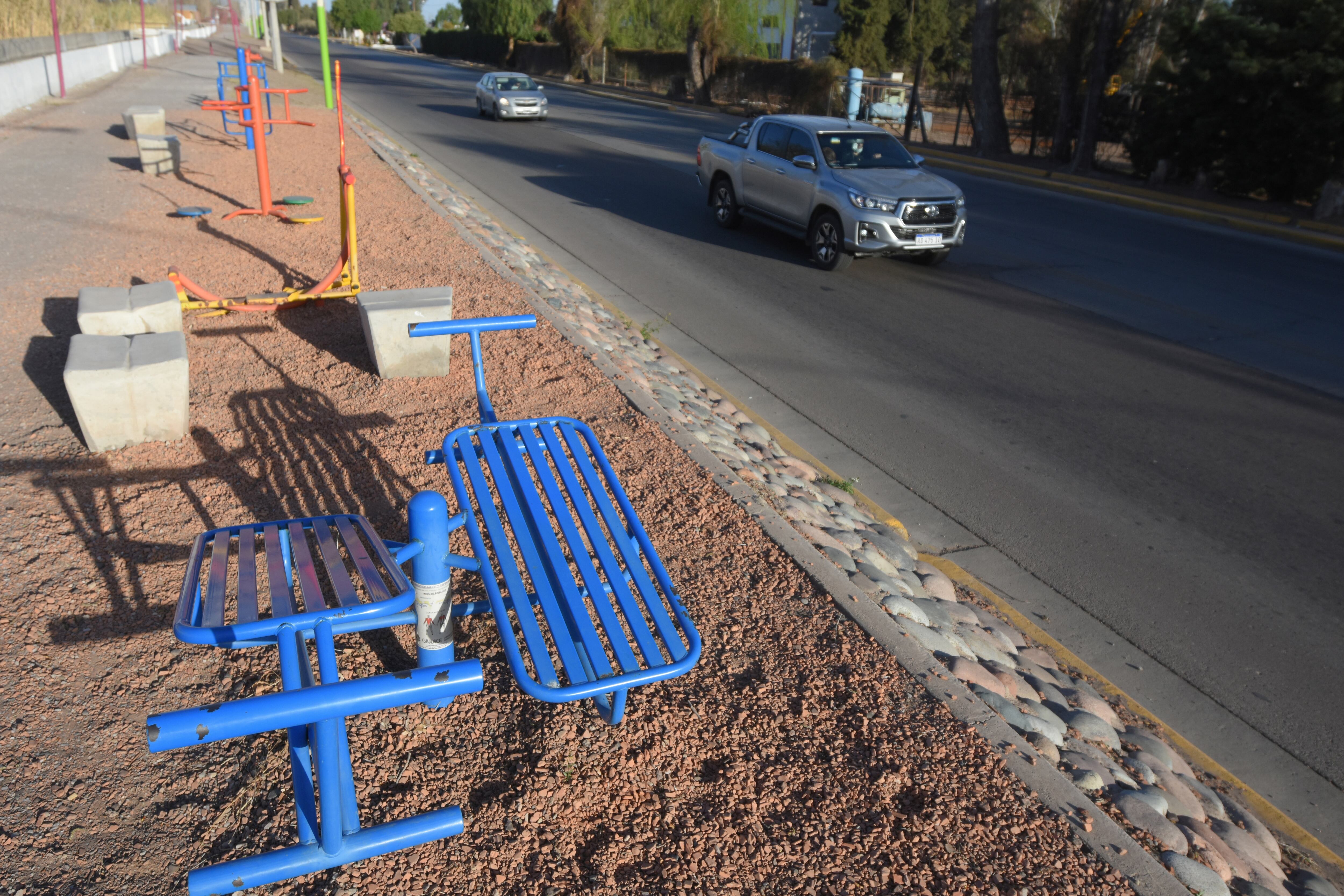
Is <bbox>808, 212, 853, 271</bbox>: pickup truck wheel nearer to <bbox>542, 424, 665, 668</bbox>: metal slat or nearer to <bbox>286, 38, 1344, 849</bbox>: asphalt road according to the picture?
<bbox>286, 38, 1344, 849</bbox>: asphalt road

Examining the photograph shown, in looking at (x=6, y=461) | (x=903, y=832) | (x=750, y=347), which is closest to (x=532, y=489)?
(x=903, y=832)

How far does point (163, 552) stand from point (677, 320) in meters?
5.83

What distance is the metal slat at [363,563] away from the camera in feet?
9.70

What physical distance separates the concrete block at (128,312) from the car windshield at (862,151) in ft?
26.1

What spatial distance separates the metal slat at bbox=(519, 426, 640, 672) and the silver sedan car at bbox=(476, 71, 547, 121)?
2456 centimetres

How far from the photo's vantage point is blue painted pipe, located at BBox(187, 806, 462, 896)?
228 cm

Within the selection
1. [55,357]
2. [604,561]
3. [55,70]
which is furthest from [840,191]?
[55,70]

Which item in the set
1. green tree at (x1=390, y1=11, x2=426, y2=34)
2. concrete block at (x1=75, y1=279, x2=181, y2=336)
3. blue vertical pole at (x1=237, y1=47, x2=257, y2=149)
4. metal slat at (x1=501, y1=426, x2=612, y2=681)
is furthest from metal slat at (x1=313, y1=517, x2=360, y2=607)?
green tree at (x1=390, y1=11, x2=426, y2=34)

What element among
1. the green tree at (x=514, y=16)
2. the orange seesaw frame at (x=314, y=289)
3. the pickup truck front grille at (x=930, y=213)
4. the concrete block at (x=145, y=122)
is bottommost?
the orange seesaw frame at (x=314, y=289)

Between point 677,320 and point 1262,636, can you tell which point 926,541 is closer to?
point 1262,636

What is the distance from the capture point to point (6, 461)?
4855 millimetres

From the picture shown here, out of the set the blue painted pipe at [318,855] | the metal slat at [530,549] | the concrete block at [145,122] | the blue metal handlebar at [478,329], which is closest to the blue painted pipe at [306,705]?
the blue painted pipe at [318,855]

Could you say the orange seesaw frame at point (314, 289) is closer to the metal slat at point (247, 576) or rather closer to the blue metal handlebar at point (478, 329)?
the blue metal handlebar at point (478, 329)

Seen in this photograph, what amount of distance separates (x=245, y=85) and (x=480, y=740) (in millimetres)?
13637
